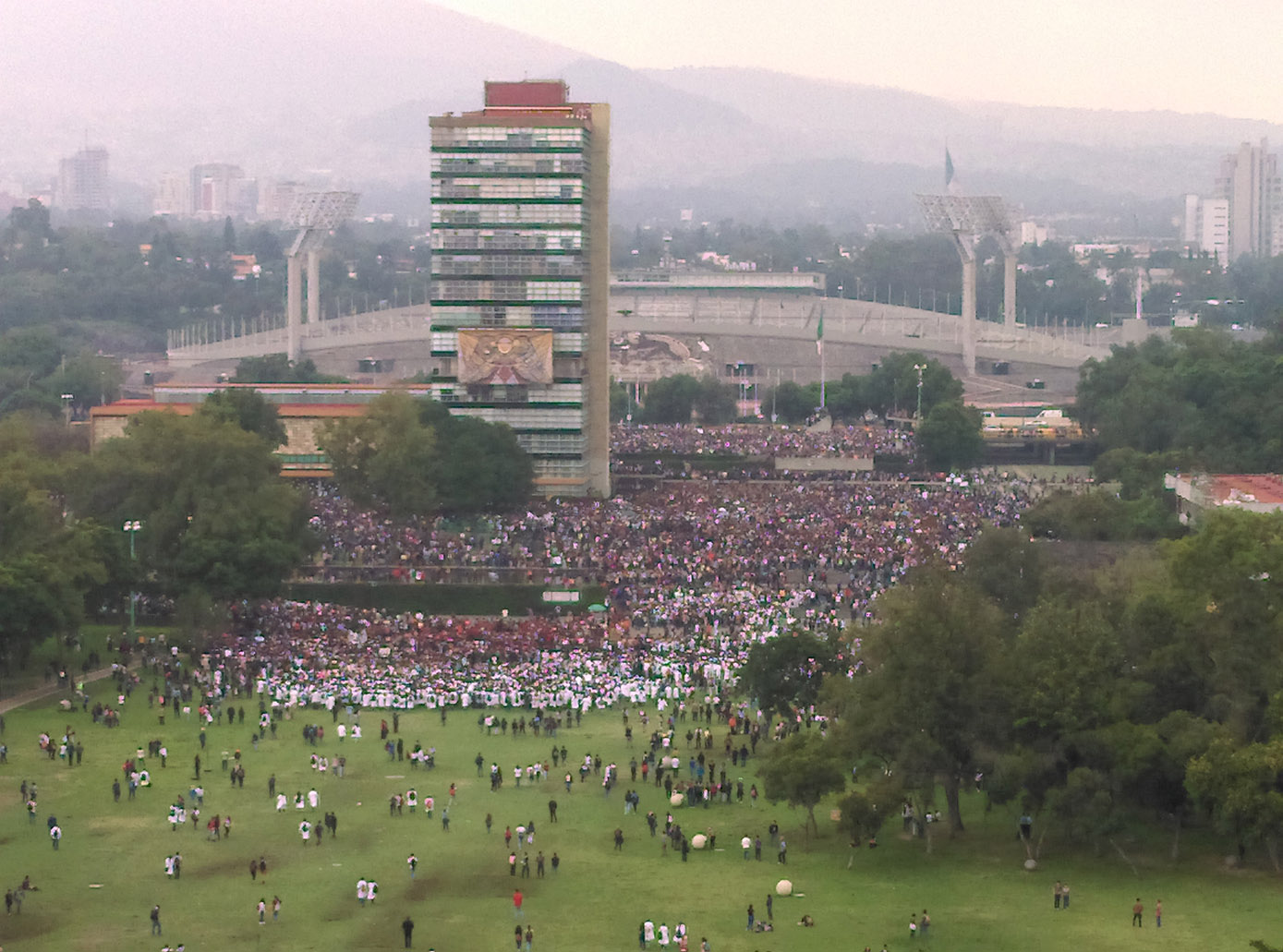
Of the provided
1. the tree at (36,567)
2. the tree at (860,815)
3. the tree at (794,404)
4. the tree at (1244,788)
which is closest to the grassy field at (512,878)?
the tree at (860,815)

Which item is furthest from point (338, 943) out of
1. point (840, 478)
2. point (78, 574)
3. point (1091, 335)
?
point (1091, 335)

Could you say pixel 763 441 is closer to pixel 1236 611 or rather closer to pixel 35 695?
pixel 35 695

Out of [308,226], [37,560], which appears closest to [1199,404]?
[37,560]

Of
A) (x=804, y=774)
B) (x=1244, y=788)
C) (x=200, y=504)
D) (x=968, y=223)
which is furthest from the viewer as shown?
(x=968, y=223)

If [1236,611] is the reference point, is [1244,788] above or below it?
below

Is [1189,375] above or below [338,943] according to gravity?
above

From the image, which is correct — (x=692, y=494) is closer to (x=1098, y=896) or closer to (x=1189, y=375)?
(x=1189, y=375)

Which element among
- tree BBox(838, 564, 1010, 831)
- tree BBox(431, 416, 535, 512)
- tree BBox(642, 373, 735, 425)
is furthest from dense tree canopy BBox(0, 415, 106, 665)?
tree BBox(642, 373, 735, 425)
